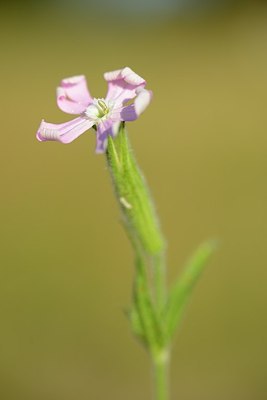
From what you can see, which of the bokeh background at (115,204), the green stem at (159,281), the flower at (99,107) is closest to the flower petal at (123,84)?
the flower at (99,107)

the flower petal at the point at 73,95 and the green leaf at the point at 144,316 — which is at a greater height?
the flower petal at the point at 73,95

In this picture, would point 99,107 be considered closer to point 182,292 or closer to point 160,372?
point 182,292

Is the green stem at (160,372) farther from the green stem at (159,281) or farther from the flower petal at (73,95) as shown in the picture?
the flower petal at (73,95)

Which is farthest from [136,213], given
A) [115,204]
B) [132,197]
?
[115,204]

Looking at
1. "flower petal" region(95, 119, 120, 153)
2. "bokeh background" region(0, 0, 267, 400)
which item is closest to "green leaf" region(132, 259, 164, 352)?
"flower petal" region(95, 119, 120, 153)

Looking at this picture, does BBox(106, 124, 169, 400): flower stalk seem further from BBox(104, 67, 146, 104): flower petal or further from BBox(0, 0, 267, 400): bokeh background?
BBox(0, 0, 267, 400): bokeh background
